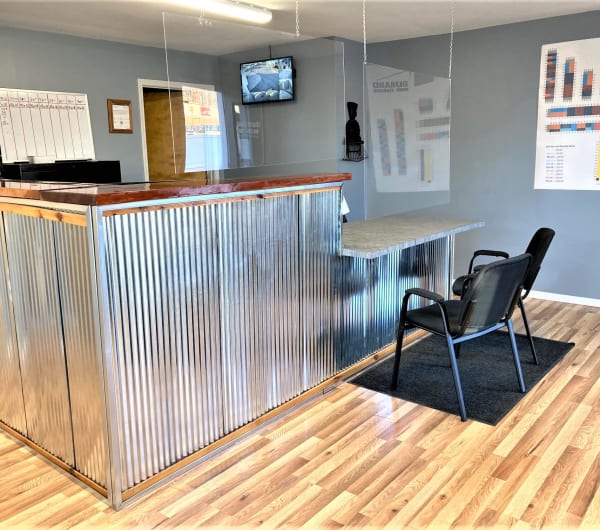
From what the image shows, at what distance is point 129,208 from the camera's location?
1956 millimetres

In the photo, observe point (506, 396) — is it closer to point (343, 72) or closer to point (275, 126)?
point (275, 126)

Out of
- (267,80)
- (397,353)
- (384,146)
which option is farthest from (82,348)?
(384,146)

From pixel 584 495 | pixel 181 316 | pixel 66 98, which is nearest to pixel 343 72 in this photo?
pixel 66 98

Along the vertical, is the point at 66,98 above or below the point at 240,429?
above

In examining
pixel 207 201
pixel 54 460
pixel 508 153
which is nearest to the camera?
pixel 207 201

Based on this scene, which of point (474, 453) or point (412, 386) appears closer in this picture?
point (474, 453)

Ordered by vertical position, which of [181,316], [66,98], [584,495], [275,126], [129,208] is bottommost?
[584,495]

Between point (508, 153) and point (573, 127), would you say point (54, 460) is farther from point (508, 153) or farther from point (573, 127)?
point (573, 127)

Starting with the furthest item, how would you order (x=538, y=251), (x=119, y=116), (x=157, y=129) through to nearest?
(x=157, y=129) < (x=119, y=116) < (x=538, y=251)

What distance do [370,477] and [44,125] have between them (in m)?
3.82

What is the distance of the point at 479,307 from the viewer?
8.70 feet

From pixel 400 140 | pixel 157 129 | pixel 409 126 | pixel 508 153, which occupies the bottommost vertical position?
pixel 508 153

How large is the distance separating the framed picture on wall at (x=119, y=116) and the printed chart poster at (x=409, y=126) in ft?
7.10

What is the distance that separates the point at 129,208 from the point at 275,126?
250 cm
